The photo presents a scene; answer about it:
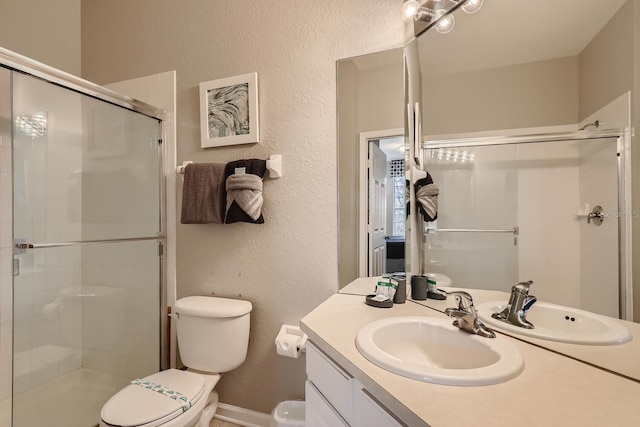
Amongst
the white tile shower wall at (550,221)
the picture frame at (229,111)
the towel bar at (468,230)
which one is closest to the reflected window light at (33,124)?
the picture frame at (229,111)

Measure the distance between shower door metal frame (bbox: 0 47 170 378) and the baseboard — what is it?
0.46 meters

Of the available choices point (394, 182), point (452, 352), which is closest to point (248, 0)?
point (394, 182)

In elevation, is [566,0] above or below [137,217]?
above

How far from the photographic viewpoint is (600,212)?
27.7 inches

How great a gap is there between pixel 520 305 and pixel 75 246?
2.12m

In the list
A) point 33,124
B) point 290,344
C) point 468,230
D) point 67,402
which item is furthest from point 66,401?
point 468,230

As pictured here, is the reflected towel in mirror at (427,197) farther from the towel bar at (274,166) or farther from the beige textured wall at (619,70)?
the towel bar at (274,166)

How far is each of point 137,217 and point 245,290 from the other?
83 cm

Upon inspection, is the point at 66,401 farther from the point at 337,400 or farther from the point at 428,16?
the point at 428,16

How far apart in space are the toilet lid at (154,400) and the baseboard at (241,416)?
391 mm

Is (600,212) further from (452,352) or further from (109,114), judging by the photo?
(109,114)

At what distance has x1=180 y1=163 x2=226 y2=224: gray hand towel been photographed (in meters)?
1.51

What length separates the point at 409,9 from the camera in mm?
1261

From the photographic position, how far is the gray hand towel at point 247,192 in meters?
1.42
